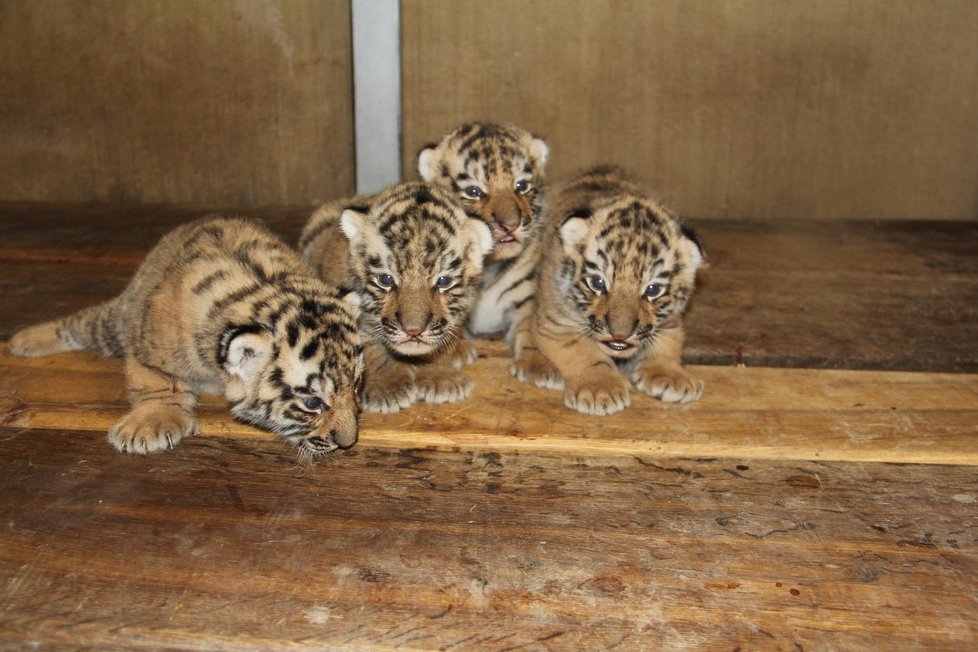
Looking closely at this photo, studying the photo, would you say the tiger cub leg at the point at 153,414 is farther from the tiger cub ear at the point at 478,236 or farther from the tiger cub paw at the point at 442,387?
the tiger cub ear at the point at 478,236

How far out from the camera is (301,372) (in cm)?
323

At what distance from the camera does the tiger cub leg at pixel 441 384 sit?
151 inches

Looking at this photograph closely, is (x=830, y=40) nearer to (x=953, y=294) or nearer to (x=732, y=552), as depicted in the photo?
(x=953, y=294)

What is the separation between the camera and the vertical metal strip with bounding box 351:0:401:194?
5.84m

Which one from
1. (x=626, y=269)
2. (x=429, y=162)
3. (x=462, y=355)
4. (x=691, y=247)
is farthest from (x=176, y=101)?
(x=691, y=247)

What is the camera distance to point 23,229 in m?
5.67

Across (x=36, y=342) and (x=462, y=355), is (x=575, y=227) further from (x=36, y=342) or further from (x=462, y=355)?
(x=36, y=342)

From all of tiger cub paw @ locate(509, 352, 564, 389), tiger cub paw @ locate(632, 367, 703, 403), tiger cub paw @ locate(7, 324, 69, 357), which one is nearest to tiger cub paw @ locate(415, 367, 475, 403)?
tiger cub paw @ locate(509, 352, 564, 389)

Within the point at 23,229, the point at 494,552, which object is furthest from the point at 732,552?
the point at 23,229

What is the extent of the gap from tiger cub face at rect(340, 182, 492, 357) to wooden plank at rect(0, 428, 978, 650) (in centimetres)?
55

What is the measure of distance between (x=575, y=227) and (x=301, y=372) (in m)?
1.40

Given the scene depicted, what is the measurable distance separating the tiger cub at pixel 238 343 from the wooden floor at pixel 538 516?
127mm

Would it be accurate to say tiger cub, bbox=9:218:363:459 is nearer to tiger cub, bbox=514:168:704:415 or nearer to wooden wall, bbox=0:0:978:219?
tiger cub, bbox=514:168:704:415

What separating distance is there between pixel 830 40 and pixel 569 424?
3606 mm
